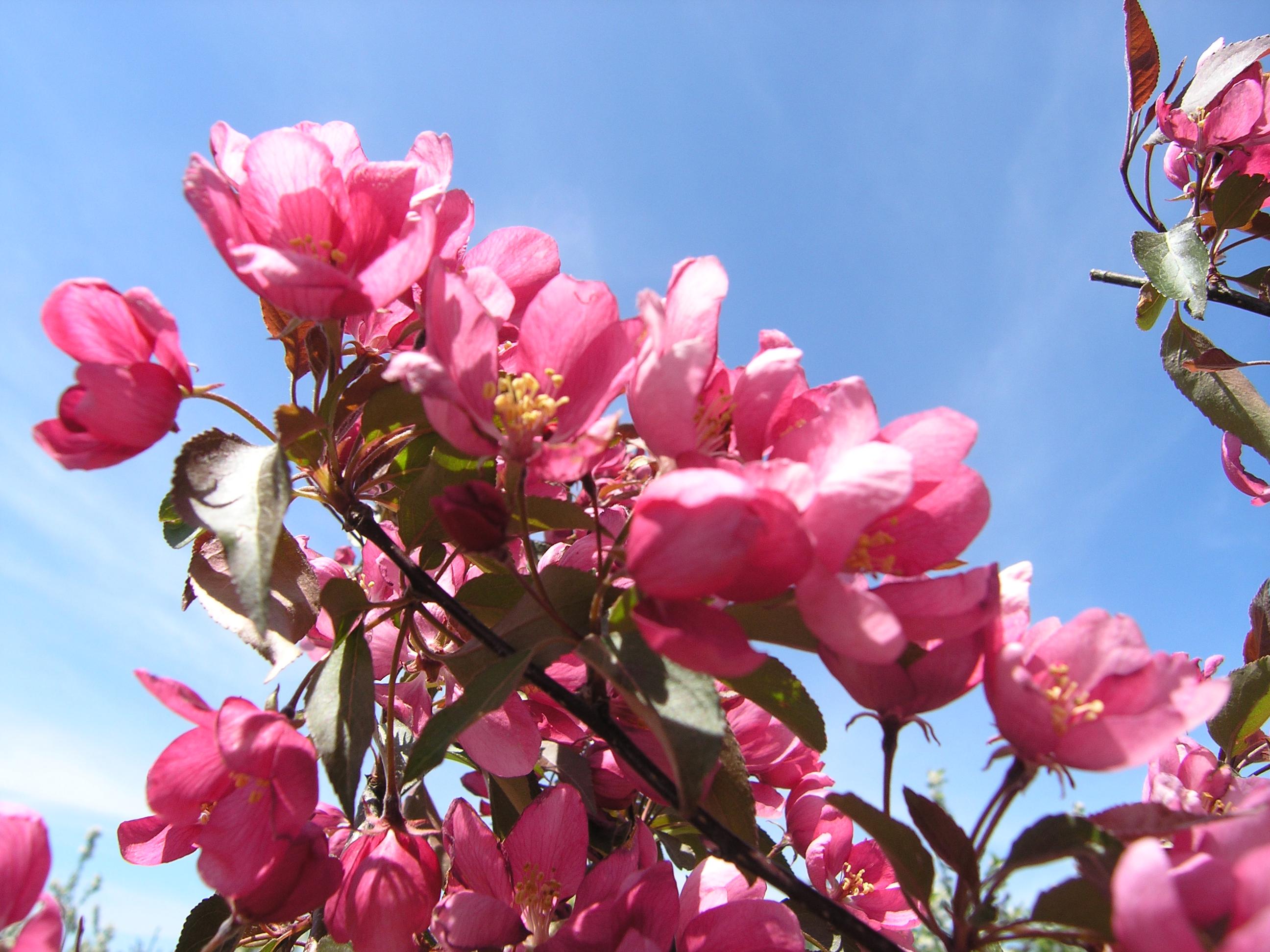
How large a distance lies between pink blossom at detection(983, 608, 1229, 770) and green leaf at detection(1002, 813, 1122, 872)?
0.21 feet

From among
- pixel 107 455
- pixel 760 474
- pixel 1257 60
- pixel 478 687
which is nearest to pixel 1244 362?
pixel 1257 60

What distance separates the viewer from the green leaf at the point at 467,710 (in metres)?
0.86

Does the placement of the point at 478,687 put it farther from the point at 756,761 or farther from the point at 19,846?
the point at 756,761

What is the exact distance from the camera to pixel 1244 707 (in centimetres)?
182

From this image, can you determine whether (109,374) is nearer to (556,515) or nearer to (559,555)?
(556,515)

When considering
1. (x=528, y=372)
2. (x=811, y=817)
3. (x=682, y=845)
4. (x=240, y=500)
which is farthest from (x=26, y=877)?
(x=811, y=817)

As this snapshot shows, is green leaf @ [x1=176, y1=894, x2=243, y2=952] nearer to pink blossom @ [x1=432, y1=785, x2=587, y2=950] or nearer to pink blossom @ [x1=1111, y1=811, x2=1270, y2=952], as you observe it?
pink blossom @ [x1=432, y1=785, x2=587, y2=950]

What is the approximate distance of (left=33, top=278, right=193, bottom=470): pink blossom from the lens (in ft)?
3.12

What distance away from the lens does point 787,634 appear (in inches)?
38.3

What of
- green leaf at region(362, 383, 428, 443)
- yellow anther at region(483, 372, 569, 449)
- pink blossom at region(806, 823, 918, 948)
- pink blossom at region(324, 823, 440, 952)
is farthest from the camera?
pink blossom at region(806, 823, 918, 948)

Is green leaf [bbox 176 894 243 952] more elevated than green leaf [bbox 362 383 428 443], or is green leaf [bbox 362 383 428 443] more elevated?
green leaf [bbox 362 383 428 443]

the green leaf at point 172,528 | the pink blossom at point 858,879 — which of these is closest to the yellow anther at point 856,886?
the pink blossom at point 858,879

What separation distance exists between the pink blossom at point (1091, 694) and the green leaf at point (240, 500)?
730 mm

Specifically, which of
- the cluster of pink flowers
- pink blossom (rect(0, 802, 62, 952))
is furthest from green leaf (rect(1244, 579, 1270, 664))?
pink blossom (rect(0, 802, 62, 952))
